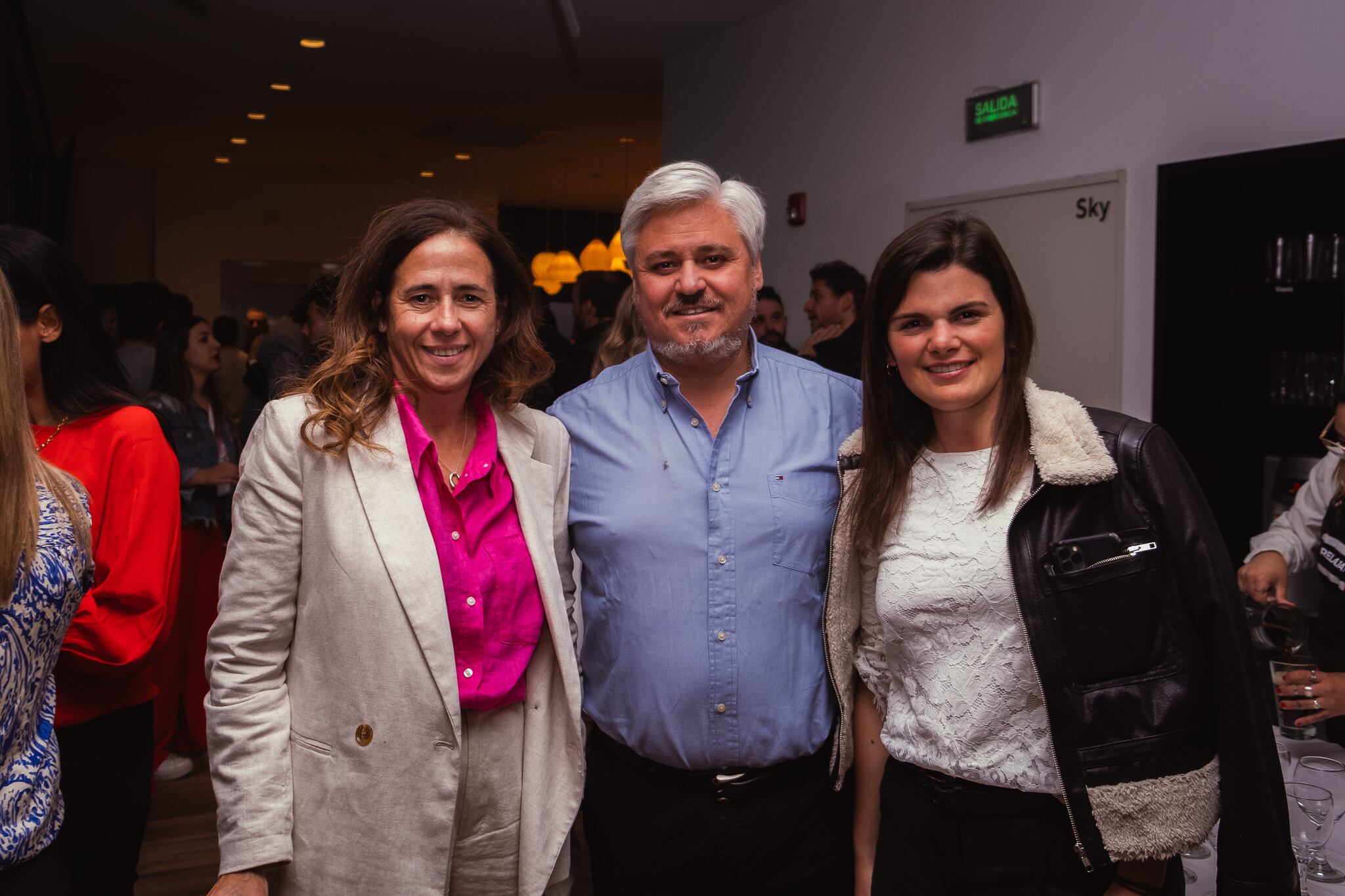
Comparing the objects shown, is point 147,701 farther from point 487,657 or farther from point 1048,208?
point 1048,208

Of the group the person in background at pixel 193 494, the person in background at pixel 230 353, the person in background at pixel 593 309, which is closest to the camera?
the person in background at pixel 193 494

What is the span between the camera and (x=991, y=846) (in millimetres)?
1601

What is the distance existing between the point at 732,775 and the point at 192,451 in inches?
130

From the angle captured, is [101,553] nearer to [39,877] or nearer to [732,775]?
[39,877]

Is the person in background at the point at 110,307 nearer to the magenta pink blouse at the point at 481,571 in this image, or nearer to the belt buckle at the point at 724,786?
the magenta pink blouse at the point at 481,571

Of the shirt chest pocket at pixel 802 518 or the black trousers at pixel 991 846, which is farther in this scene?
the shirt chest pocket at pixel 802 518

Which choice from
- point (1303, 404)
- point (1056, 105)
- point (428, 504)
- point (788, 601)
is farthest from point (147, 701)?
point (1056, 105)

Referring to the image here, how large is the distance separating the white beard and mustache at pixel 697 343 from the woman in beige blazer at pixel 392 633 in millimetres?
373

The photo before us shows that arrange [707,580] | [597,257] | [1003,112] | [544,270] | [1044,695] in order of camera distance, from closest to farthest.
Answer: [1044,695] → [707,580] → [1003,112] → [597,257] → [544,270]

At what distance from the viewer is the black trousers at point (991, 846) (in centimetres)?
158

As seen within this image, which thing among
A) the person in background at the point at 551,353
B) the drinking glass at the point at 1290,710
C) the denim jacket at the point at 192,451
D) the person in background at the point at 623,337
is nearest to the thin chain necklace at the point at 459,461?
the drinking glass at the point at 1290,710

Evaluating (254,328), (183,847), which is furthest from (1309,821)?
(254,328)

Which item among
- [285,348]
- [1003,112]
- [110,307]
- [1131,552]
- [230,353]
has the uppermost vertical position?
[1003,112]

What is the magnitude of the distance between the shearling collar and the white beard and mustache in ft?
1.87
